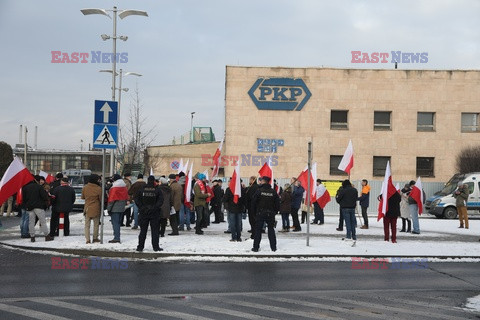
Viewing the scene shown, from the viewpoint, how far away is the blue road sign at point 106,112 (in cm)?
1614

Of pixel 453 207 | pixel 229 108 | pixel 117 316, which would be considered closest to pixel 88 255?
pixel 117 316

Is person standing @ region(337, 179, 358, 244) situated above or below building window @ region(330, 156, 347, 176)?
below

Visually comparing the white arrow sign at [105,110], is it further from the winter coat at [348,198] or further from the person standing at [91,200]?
the winter coat at [348,198]

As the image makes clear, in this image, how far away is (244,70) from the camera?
47969 mm

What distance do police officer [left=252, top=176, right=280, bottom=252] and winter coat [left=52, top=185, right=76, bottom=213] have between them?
5.54 meters

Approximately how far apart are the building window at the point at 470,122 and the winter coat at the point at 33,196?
125 feet

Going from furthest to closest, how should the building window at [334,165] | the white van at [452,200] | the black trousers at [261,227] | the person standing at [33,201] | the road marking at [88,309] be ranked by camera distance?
the building window at [334,165] → the white van at [452,200] → the person standing at [33,201] → the black trousers at [261,227] → the road marking at [88,309]

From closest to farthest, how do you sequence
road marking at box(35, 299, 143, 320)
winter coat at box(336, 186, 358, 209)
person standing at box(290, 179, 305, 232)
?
road marking at box(35, 299, 143, 320), winter coat at box(336, 186, 358, 209), person standing at box(290, 179, 305, 232)

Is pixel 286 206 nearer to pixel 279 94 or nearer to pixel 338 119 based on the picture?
Answer: pixel 279 94

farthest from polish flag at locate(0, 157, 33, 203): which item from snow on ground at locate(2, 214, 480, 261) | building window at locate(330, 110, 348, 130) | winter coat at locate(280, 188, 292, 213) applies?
building window at locate(330, 110, 348, 130)

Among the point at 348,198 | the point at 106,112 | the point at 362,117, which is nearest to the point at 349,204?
the point at 348,198

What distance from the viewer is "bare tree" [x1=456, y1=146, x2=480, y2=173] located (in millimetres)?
44875

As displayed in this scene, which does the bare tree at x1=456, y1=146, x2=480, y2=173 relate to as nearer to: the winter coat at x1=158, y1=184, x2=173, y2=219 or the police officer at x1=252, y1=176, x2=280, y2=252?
the winter coat at x1=158, y1=184, x2=173, y2=219

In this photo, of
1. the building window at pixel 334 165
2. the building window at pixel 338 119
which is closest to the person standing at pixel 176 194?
the building window at pixel 334 165
